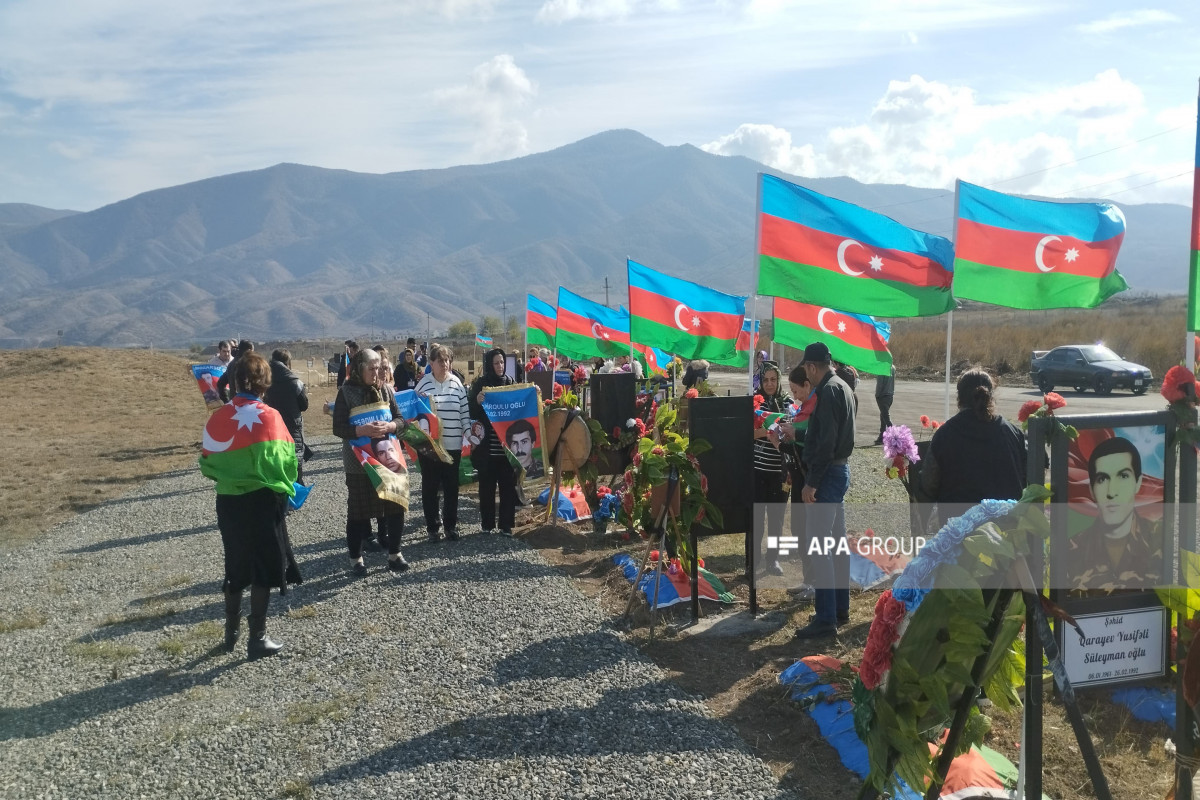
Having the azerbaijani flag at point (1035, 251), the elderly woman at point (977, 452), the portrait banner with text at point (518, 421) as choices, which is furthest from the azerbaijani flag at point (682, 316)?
the elderly woman at point (977, 452)

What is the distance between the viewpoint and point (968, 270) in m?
7.77

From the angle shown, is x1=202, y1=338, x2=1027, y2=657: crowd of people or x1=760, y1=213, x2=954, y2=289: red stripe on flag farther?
x1=760, y1=213, x2=954, y2=289: red stripe on flag

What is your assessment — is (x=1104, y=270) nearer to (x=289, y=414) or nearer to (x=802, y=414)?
(x=802, y=414)

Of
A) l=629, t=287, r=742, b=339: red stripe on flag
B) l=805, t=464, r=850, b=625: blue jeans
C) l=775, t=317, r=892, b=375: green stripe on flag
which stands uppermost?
l=629, t=287, r=742, b=339: red stripe on flag

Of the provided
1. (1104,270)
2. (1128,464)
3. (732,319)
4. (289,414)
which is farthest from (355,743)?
(732,319)

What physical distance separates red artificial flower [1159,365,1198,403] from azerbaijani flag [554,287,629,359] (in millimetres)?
15705

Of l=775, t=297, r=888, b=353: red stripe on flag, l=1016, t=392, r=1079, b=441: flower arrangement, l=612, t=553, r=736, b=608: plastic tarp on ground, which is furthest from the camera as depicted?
l=775, t=297, r=888, b=353: red stripe on flag

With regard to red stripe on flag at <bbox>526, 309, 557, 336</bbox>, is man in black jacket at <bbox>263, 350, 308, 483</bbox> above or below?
below

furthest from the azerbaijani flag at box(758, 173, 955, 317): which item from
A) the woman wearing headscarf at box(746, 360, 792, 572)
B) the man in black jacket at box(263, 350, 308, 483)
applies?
the man in black jacket at box(263, 350, 308, 483)

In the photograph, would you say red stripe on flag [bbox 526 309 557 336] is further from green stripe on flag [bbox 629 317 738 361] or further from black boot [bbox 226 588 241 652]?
black boot [bbox 226 588 241 652]

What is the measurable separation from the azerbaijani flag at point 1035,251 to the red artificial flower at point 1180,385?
159 inches

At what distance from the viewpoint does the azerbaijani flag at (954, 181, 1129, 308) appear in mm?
7555

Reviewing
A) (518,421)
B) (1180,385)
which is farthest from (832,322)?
(1180,385)

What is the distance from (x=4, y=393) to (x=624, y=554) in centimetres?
3071
